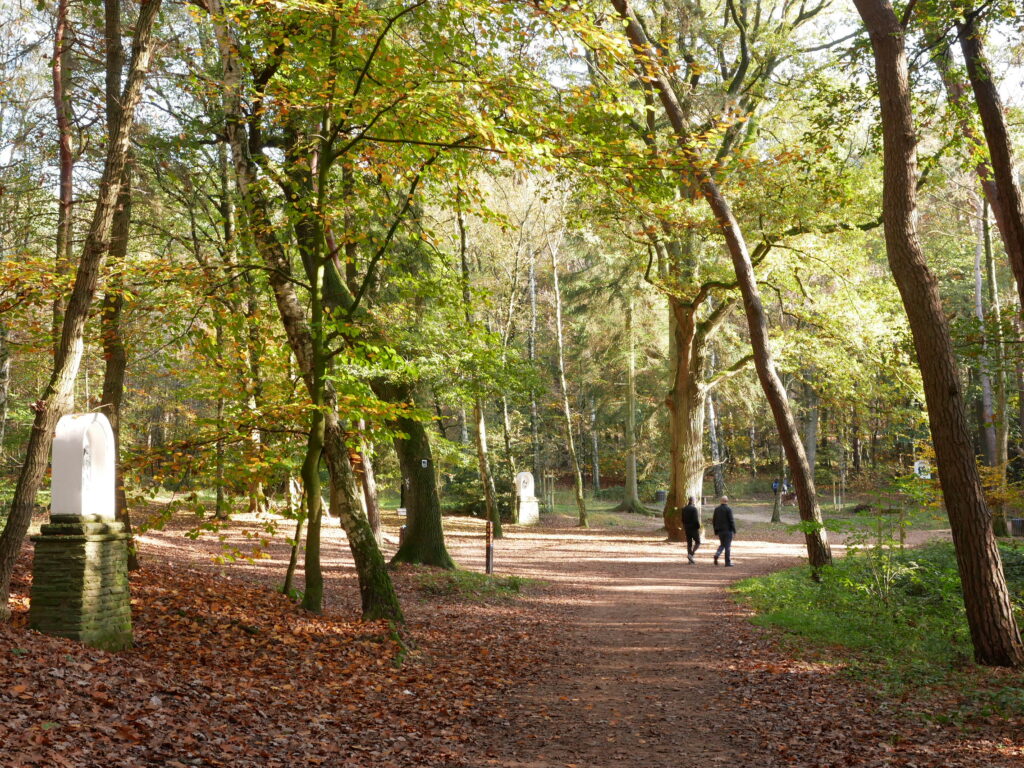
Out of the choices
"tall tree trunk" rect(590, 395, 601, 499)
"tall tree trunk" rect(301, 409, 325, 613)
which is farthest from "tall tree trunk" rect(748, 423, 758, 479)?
"tall tree trunk" rect(301, 409, 325, 613)

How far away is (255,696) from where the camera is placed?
5.78 meters

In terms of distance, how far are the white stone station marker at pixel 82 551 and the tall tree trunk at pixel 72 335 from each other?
1.00ft

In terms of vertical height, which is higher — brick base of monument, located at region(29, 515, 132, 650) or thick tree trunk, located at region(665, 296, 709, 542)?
thick tree trunk, located at region(665, 296, 709, 542)

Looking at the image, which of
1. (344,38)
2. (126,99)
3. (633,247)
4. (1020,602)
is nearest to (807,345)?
(633,247)

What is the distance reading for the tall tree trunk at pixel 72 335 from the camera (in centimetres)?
627

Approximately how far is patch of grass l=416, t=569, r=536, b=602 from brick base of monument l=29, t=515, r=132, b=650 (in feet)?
21.7

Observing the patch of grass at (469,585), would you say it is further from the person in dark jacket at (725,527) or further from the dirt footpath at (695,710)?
the person in dark jacket at (725,527)

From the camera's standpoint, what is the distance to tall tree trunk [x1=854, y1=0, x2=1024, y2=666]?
23.7 feet

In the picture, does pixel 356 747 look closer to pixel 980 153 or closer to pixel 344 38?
pixel 344 38

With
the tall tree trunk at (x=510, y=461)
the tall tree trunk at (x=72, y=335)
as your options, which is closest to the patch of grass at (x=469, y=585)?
the tall tree trunk at (x=72, y=335)

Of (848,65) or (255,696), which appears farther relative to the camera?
(848,65)

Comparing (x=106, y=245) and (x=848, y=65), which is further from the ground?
(x=848, y=65)

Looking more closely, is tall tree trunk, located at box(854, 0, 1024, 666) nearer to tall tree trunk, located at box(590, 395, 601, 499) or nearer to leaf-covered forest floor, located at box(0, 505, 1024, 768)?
leaf-covered forest floor, located at box(0, 505, 1024, 768)

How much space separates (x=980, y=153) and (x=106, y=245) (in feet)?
32.3
